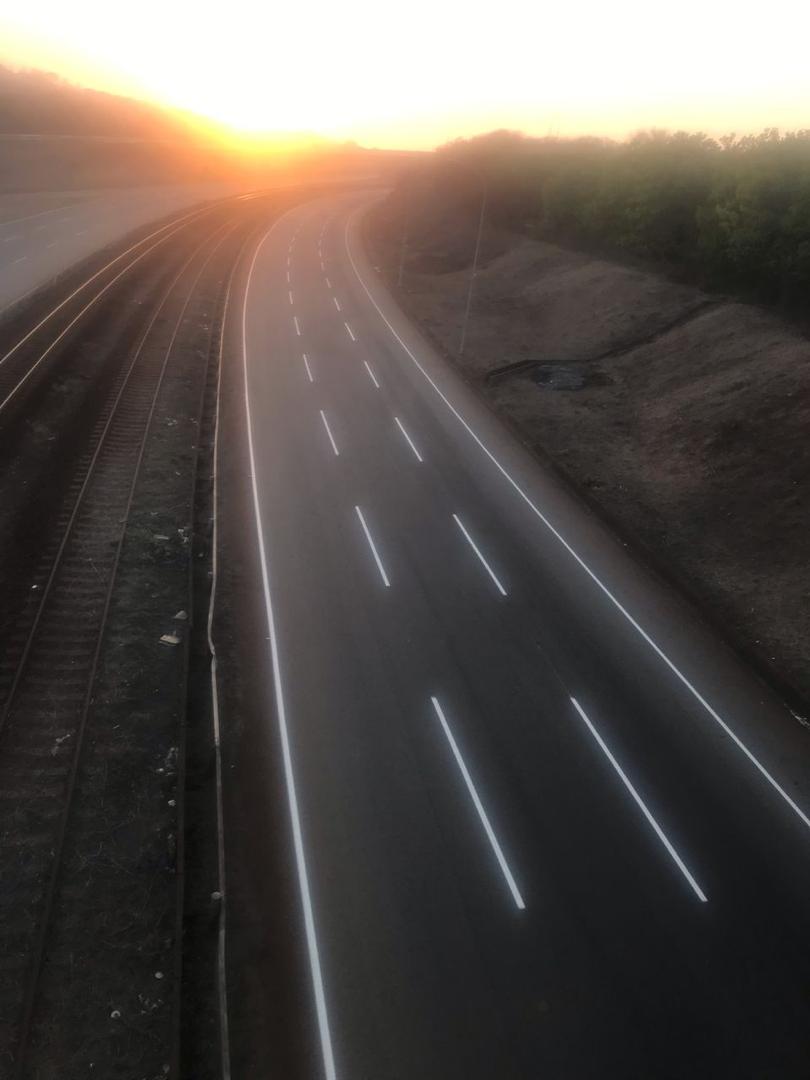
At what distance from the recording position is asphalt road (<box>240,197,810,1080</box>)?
834 centimetres

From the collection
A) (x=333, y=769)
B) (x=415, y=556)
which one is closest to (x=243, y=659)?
(x=333, y=769)

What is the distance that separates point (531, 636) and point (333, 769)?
5.29 m

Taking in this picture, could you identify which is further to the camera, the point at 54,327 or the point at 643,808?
the point at 54,327

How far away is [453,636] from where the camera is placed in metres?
14.4

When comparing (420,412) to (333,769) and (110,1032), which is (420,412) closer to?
(333,769)

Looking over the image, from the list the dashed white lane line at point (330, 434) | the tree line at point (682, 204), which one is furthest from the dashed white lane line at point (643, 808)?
the tree line at point (682, 204)

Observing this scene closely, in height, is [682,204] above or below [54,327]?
above

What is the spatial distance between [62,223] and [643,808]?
190 ft

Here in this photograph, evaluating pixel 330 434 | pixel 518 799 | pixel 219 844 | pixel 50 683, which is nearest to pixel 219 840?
pixel 219 844

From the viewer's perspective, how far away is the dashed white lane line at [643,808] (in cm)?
1005

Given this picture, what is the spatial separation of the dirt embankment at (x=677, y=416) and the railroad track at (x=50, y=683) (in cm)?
1270

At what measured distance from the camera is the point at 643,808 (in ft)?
36.4

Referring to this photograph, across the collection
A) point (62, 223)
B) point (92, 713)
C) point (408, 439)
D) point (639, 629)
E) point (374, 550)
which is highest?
point (62, 223)

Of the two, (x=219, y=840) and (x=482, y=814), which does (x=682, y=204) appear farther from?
(x=219, y=840)
